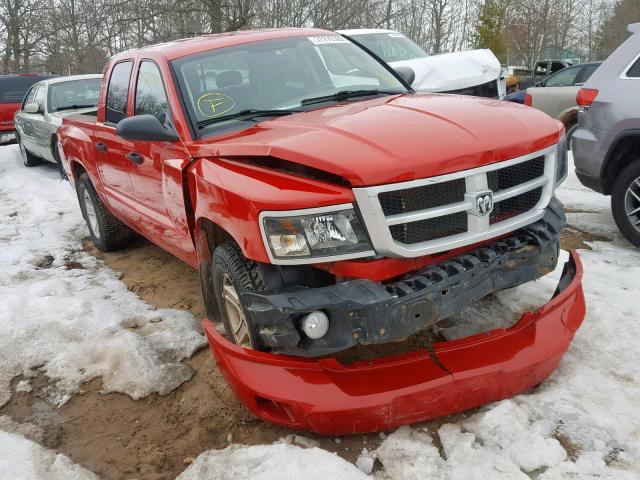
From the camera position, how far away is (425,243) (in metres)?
2.41

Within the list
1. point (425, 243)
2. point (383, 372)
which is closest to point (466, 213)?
point (425, 243)

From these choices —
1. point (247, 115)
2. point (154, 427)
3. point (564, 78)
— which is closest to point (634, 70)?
point (247, 115)

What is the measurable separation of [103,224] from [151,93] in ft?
7.26

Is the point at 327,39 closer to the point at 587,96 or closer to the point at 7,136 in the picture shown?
the point at 587,96

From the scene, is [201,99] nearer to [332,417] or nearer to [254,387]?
[254,387]

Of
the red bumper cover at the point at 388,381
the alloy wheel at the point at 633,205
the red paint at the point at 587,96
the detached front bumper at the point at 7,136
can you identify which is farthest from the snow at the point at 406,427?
the detached front bumper at the point at 7,136

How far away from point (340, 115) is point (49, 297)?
2.86 meters

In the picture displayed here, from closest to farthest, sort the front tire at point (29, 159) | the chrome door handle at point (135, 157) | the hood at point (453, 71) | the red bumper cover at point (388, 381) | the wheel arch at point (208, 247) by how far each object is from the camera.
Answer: the red bumper cover at point (388, 381) < the wheel arch at point (208, 247) < the chrome door handle at point (135, 157) < the hood at point (453, 71) < the front tire at point (29, 159)

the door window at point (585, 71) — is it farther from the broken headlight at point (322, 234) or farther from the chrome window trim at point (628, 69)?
the broken headlight at point (322, 234)

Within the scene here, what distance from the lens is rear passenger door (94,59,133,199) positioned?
14.0 ft

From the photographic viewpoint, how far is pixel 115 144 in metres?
4.38

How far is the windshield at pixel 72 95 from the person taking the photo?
9578mm

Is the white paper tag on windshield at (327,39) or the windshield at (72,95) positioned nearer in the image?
the white paper tag on windshield at (327,39)

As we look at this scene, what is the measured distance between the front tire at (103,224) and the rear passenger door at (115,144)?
64 cm
